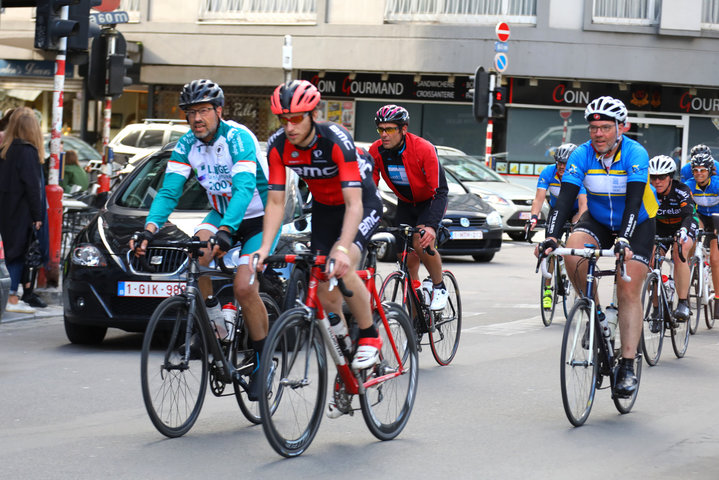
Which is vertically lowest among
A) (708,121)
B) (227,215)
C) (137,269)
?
(137,269)

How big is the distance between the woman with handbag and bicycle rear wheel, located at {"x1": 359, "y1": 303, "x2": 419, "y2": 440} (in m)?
5.30

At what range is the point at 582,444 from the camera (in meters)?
6.69

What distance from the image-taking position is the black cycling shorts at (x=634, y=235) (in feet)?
24.9

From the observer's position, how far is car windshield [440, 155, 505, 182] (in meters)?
23.8

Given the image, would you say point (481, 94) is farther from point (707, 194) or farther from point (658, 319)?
point (658, 319)

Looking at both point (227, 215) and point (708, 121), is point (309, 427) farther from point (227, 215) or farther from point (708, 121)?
point (708, 121)

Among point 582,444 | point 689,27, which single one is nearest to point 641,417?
point 582,444

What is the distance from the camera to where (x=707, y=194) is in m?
12.5

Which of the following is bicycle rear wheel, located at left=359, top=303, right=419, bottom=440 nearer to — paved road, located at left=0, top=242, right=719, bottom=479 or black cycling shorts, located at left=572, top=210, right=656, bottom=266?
paved road, located at left=0, top=242, right=719, bottom=479

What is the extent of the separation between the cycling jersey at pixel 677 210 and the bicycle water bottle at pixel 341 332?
543 cm

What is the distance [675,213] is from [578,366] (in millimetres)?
4341

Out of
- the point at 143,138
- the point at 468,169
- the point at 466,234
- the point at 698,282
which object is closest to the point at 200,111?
the point at 698,282

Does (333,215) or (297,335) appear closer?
(297,335)

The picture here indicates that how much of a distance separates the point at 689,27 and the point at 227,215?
2734cm
